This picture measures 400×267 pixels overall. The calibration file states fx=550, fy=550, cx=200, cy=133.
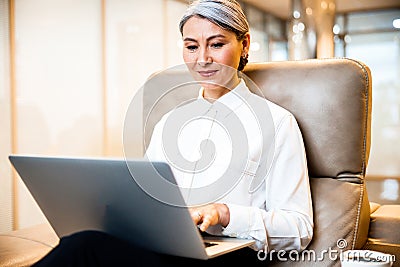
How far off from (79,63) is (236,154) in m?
2.49

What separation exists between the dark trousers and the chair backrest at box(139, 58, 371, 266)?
482 mm

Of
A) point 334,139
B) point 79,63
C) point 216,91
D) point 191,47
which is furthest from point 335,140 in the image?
point 79,63

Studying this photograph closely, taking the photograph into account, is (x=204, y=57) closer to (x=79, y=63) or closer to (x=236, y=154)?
(x=236, y=154)

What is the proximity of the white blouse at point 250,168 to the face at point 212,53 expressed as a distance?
46mm

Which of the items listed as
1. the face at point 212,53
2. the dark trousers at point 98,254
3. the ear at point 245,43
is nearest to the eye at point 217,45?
the face at point 212,53

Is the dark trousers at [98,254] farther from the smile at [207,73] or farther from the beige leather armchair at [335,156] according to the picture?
the smile at [207,73]

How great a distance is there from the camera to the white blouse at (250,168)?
1384 mm

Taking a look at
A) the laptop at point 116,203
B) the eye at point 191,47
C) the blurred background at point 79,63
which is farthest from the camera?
the blurred background at point 79,63

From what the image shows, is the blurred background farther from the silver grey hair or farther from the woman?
the silver grey hair

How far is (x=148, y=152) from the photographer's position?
1.73 metres

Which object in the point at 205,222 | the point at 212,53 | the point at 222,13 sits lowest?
the point at 205,222

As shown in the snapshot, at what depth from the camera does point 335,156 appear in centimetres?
154

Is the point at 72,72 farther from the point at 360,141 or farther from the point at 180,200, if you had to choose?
the point at 180,200

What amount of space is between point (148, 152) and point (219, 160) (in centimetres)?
31
